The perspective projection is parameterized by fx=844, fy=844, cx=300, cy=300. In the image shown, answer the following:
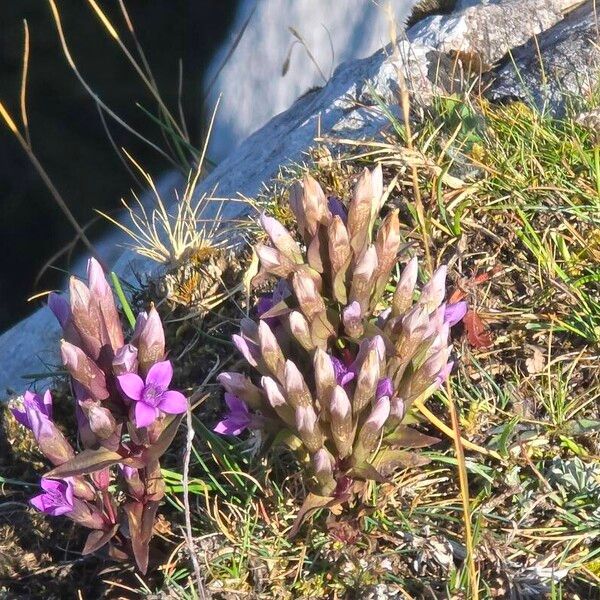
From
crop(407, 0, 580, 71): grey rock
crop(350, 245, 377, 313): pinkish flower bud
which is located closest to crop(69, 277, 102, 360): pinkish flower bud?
crop(350, 245, 377, 313): pinkish flower bud

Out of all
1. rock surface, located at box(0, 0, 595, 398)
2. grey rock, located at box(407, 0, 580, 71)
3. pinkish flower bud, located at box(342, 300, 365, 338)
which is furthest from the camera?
grey rock, located at box(407, 0, 580, 71)

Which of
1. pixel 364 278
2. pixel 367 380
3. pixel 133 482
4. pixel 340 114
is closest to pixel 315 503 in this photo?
pixel 367 380

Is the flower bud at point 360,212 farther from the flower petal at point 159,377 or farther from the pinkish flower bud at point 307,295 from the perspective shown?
the flower petal at point 159,377

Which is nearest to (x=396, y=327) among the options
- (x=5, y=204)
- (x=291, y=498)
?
(x=291, y=498)

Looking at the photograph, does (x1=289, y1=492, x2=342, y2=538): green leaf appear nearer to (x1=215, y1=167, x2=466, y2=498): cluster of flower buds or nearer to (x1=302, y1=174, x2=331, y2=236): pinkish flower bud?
(x1=215, y1=167, x2=466, y2=498): cluster of flower buds

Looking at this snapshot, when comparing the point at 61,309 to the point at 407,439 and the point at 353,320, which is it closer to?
the point at 353,320

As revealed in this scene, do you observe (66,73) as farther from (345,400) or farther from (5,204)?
(345,400)

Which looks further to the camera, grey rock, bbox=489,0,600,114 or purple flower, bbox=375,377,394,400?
grey rock, bbox=489,0,600,114
